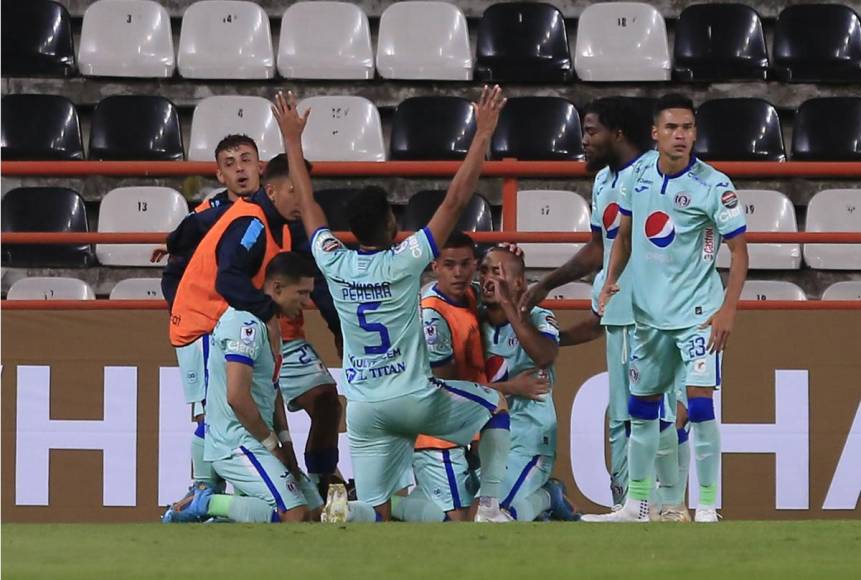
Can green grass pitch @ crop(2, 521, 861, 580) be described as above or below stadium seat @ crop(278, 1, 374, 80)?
below

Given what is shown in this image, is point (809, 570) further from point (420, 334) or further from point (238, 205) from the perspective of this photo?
point (238, 205)

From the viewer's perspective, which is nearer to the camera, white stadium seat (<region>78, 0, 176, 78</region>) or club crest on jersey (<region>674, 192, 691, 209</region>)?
club crest on jersey (<region>674, 192, 691, 209</region>)

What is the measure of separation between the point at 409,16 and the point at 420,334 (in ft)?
17.7

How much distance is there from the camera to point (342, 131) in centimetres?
1141

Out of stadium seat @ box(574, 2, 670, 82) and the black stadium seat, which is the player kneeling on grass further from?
stadium seat @ box(574, 2, 670, 82)

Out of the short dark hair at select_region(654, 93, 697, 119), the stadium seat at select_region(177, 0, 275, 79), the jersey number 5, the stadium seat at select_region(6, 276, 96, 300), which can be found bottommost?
the jersey number 5

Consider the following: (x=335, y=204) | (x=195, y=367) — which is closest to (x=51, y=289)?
(x=335, y=204)

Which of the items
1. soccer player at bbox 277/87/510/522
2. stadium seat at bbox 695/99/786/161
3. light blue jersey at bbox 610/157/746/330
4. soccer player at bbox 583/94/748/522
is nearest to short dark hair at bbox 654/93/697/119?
soccer player at bbox 583/94/748/522

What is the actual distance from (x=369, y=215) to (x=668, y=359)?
63.4 inches

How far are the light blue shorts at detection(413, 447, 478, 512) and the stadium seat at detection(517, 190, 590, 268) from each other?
2785 millimetres

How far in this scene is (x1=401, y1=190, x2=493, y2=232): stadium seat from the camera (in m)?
10.6

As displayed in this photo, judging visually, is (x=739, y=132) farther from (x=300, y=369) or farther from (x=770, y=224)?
(x=300, y=369)

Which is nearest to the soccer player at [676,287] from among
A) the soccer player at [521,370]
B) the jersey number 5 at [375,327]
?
the soccer player at [521,370]

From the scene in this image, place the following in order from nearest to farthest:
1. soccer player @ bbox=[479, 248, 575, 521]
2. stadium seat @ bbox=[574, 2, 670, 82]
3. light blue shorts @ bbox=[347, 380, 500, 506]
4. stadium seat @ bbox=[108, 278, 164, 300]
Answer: light blue shorts @ bbox=[347, 380, 500, 506]
soccer player @ bbox=[479, 248, 575, 521]
stadium seat @ bbox=[108, 278, 164, 300]
stadium seat @ bbox=[574, 2, 670, 82]
